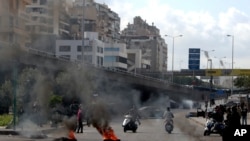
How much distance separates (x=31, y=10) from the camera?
2292cm

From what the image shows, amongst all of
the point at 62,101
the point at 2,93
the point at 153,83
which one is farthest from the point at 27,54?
the point at 153,83

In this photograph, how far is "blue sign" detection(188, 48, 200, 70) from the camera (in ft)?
240

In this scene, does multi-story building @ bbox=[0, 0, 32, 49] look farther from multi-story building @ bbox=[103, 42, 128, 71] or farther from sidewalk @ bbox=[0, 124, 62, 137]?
multi-story building @ bbox=[103, 42, 128, 71]

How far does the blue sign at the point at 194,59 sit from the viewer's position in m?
73.1

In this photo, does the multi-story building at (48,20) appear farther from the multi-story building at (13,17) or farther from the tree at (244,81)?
the tree at (244,81)

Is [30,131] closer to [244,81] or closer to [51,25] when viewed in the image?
[51,25]

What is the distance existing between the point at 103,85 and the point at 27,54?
668cm

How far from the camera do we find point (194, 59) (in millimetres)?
73562

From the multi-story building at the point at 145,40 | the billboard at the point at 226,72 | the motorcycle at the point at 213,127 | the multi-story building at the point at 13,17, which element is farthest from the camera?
the multi-story building at the point at 145,40

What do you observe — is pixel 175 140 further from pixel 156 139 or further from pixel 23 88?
pixel 23 88

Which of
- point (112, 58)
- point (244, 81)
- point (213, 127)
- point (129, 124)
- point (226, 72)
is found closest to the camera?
point (213, 127)

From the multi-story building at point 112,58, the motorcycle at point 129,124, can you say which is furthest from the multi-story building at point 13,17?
the multi-story building at point 112,58

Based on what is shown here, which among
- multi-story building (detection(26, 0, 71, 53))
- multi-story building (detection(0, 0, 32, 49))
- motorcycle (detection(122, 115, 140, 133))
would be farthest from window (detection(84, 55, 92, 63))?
motorcycle (detection(122, 115, 140, 133))

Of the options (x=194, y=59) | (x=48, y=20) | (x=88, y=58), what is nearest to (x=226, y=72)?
(x=194, y=59)
